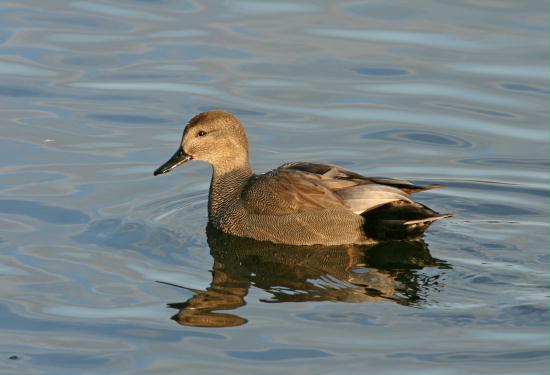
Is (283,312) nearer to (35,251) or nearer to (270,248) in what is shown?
(270,248)

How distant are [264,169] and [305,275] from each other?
10.5ft

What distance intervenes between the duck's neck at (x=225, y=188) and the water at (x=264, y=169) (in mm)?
244

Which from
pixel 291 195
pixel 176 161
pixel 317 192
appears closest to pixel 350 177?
pixel 317 192

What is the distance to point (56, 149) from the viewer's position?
47.8ft

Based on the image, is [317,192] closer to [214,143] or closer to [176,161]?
[214,143]

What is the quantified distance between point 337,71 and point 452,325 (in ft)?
25.1

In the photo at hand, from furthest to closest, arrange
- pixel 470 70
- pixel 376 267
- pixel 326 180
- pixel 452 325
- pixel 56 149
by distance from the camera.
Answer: pixel 470 70 → pixel 56 149 → pixel 326 180 → pixel 376 267 → pixel 452 325

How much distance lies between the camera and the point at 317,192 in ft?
39.7

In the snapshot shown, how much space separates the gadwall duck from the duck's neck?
13mm

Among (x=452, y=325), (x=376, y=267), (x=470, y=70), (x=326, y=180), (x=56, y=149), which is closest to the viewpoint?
(x=452, y=325)

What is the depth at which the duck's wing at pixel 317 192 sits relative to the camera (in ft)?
39.3

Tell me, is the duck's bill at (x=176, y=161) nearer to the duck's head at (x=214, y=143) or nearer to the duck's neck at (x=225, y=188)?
the duck's head at (x=214, y=143)

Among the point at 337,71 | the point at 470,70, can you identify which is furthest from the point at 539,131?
the point at 337,71

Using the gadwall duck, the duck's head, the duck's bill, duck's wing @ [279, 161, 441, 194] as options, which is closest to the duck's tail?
the gadwall duck
